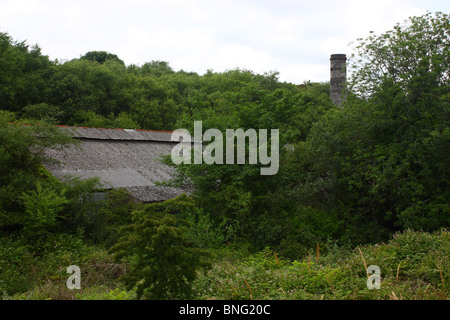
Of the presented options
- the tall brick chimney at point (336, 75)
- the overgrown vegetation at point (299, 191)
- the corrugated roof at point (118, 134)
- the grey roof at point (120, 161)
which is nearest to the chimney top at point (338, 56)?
the tall brick chimney at point (336, 75)

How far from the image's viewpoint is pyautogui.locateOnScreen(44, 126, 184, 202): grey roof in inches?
705

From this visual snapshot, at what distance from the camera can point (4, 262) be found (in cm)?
1183

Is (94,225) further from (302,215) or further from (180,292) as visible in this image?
(180,292)

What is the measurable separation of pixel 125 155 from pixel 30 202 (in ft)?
27.5

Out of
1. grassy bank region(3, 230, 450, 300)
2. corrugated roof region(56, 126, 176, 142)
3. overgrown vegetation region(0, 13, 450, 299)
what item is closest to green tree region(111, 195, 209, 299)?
grassy bank region(3, 230, 450, 300)

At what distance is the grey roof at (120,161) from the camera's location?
17906 millimetres

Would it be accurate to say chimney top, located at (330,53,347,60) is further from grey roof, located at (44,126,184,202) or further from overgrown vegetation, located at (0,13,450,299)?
grey roof, located at (44,126,184,202)

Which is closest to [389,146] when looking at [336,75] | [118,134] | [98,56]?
[336,75]

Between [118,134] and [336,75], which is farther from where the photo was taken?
[336,75]

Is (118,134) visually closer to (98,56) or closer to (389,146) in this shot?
(389,146)

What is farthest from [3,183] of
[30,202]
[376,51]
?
[376,51]

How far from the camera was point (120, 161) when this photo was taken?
20.5 metres

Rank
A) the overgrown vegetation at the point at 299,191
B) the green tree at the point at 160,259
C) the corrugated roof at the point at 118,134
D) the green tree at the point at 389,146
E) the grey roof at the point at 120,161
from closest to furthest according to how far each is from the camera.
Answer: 1. the green tree at the point at 160,259
2. the overgrown vegetation at the point at 299,191
3. the green tree at the point at 389,146
4. the grey roof at the point at 120,161
5. the corrugated roof at the point at 118,134

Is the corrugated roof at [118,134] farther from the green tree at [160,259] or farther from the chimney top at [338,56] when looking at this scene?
the green tree at [160,259]
